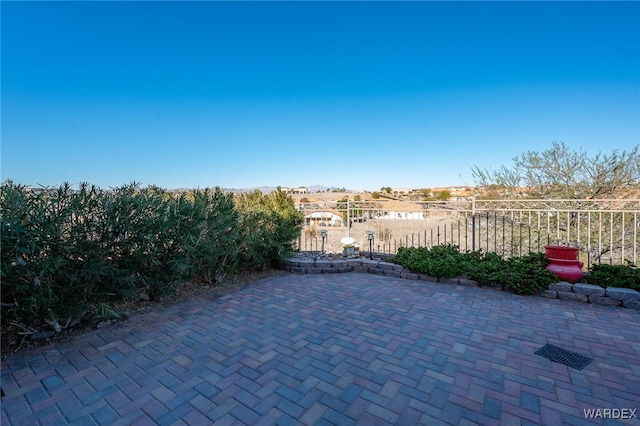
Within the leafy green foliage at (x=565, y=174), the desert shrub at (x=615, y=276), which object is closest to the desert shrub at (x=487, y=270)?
the desert shrub at (x=615, y=276)

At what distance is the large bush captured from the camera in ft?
9.09

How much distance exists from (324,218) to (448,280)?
13.5ft

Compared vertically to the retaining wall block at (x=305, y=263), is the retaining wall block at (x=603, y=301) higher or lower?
lower

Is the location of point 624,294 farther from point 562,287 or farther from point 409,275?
point 409,275

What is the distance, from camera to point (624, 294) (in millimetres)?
3996

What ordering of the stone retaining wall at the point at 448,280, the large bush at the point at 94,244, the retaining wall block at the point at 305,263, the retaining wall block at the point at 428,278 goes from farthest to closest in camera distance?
the retaining wall block at the point at 305,263 → the retaining wall block at the point at 428,278 → the stone retaining wall at the point at 448,280 → the large bush at the point at 94,244

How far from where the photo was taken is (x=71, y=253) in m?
3.09

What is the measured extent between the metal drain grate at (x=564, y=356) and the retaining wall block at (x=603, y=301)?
206 cm

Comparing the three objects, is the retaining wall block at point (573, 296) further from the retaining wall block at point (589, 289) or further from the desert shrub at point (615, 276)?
the desert shrub at point (615, 276)

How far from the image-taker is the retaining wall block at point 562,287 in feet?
14.3

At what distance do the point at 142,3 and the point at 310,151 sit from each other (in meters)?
12.9

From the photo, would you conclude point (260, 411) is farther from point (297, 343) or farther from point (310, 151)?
point (310, 151)

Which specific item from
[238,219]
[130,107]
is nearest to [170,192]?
[238,219]


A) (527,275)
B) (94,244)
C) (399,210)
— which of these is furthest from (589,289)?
(94,244)
